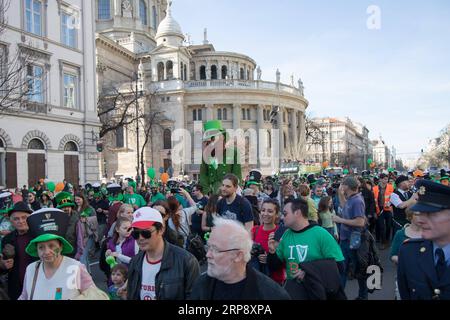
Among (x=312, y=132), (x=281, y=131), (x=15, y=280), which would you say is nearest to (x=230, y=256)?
(x=15, y=280)

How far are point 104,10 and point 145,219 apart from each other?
2541 inches

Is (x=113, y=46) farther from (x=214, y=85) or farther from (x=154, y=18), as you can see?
(x=154, y=18)

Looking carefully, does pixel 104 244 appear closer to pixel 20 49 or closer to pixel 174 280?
pixel 174 280

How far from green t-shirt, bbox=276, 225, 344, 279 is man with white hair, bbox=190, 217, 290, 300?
1219mm

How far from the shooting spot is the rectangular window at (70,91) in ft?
84.3

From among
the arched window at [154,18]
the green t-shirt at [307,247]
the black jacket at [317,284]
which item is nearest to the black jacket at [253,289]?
the black jacket at [317,284]

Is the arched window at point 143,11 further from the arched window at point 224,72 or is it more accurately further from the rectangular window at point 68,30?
the rectangular window at point 68,30

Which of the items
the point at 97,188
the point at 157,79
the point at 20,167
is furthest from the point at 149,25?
the point at 97,188

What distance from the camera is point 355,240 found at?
643 cm

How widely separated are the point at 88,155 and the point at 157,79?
3151 cm

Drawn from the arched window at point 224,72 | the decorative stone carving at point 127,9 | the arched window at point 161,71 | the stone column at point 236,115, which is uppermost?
the decorative stone carving at point 127,9

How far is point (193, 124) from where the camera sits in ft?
185

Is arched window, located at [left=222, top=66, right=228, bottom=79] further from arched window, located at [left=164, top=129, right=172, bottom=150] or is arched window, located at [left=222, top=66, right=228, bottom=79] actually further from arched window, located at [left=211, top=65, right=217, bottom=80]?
arched window, located at [left=164, top=129, right=172, bottom=150]

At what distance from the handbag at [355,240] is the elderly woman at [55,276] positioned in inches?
170
